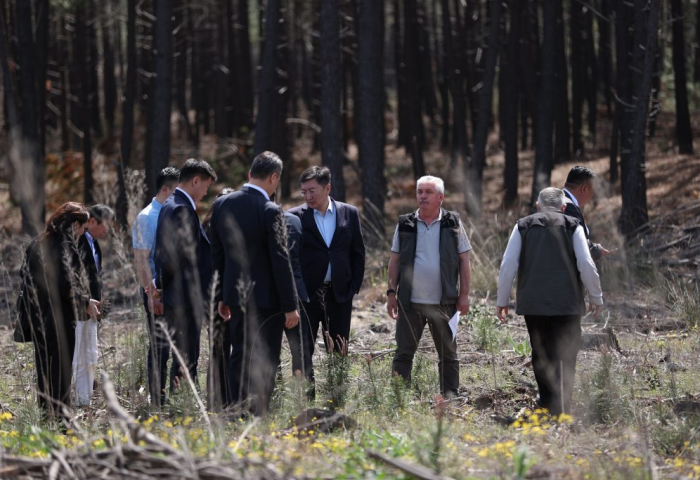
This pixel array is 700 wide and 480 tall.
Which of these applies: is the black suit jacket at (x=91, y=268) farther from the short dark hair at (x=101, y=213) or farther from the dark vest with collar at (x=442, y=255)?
the dark vest with collar at (x=442, y=255)

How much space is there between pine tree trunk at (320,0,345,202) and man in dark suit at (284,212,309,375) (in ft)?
33.8

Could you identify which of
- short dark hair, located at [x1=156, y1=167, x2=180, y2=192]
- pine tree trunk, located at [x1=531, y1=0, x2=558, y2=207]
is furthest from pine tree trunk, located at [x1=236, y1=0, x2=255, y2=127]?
short dark hair, located at [x1=156, y1=167, x2=180, y2=192]

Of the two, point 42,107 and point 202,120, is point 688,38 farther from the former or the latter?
point 42,107

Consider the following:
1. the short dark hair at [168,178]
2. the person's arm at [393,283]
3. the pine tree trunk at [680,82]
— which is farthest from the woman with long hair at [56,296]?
the pine tree trunk at [680,82]

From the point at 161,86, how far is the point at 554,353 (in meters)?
15.0

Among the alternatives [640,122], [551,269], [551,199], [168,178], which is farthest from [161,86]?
[551,269]

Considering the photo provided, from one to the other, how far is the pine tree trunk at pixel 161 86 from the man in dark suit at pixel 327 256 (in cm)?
1263

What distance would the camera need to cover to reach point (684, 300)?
33.8 feet

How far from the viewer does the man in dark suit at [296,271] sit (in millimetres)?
7246

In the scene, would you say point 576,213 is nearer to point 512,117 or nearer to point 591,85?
point 512,117

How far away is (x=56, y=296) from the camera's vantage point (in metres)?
7.21

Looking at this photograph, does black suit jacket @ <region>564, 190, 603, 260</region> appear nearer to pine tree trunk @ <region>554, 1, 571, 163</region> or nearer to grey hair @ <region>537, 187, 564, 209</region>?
grey hair @ <region>537, 187, 564, 209</region>

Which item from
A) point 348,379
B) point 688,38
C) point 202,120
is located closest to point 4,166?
point 202,120

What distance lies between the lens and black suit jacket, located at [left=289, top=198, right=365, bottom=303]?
308 inches
